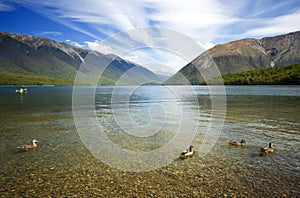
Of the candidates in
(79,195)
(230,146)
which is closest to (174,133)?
(230,146)

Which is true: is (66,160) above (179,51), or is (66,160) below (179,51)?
below

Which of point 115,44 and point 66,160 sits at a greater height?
point 115,44

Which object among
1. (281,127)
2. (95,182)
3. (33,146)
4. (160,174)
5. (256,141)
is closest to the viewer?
(95,182)

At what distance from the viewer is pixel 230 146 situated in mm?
17453

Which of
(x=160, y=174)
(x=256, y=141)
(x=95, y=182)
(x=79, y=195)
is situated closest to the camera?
(x=79, y=195)

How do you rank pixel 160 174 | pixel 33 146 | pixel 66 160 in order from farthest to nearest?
pixel 33 146 < pixel 66 160 < pixel 160 174

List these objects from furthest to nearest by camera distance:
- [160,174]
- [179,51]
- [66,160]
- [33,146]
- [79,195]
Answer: [179,51], [33,146], [66,160], [160,174], [79,195]

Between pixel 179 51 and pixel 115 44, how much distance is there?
739 centimetres

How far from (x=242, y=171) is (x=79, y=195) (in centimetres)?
896

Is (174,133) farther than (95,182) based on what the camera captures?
Yes

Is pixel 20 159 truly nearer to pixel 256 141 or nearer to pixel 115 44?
pixel 115 44

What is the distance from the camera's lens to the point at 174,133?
2228 centimetres

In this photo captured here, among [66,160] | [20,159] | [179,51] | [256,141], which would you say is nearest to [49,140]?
[20,159]

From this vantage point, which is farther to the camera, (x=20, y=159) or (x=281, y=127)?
(x=281, y=127)
